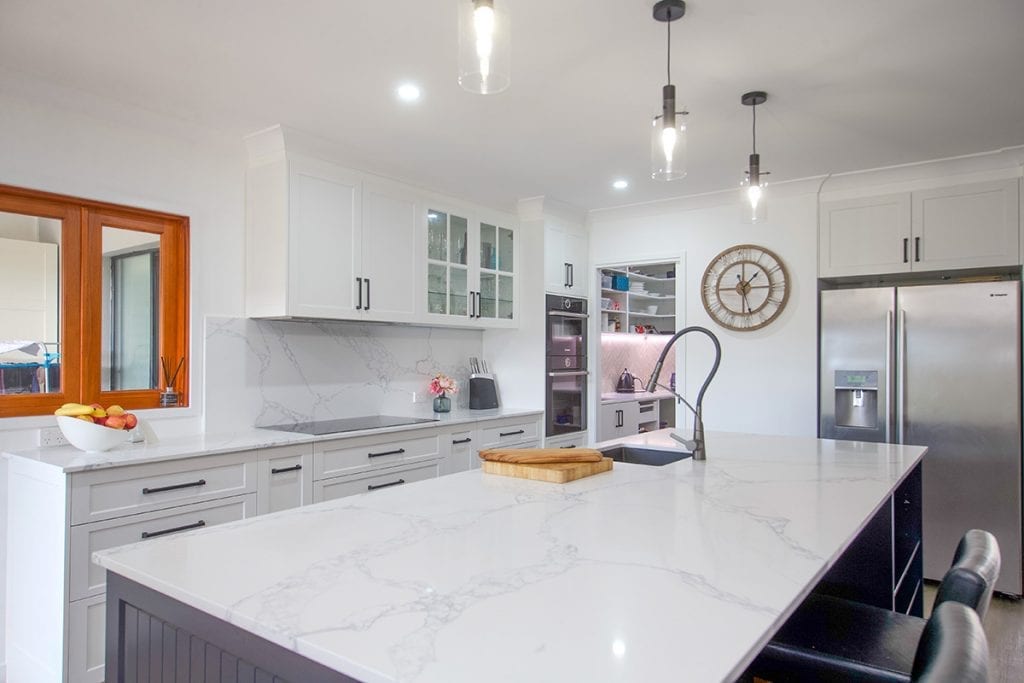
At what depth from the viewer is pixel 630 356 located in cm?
643

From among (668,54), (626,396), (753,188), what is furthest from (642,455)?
(626,396)

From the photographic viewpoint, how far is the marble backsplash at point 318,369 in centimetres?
334

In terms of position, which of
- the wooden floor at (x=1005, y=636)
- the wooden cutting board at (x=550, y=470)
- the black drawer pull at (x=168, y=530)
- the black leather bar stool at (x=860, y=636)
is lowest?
the wooden floor at (x=1005, y=636)

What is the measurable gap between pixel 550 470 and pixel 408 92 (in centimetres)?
177

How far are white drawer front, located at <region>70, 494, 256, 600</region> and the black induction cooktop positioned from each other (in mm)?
582

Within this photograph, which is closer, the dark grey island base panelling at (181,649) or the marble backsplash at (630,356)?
the dark grey island base panelling at (181,649)

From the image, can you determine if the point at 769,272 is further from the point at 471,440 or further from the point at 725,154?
the point at 471,440

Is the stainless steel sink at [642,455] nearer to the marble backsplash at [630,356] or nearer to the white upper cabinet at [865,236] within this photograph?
the white upper cabinet at [865,236]

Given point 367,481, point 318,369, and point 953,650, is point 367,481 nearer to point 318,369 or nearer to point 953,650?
point 318,369

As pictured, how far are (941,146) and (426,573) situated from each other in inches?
147

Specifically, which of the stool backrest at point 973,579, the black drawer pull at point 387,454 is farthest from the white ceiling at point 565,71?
the stool backrest at point 973,579

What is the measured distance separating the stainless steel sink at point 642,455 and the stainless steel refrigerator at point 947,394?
1.77 meters

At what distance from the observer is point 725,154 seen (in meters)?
3.63

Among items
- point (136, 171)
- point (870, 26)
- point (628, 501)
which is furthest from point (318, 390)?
point (870, 26)
